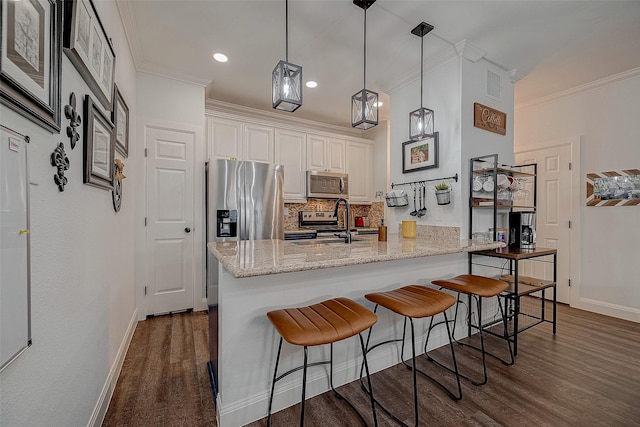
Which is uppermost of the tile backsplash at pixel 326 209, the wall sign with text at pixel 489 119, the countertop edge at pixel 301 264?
the wall sign with text at pixel 489 119

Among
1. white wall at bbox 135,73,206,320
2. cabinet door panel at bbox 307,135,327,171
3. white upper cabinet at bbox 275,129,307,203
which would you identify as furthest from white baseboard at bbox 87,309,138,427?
cabinet door panel at bbox 307,135,327,171

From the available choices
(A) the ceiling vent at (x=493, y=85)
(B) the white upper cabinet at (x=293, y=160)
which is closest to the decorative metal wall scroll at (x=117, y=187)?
(B) the white upper cabinet at (x=293, y=160)

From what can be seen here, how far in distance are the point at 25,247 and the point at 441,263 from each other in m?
2.45

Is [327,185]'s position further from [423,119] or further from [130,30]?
[130,30]

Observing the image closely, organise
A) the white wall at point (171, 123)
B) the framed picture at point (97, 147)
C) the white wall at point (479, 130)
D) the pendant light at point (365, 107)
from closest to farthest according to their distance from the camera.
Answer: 1. the framed picture at point (97, 147)
2. the pendant light at point (365, 107)
3. the white wall at point (479, 130)
4. the white wall at point (171, 123)

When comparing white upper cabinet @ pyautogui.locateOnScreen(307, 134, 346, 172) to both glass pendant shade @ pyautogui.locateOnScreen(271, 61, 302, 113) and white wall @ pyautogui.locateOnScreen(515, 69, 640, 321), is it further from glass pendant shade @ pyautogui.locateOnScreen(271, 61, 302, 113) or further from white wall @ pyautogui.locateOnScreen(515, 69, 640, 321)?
Result: white wall @ pyautogui.locateOnScreen(515, 69, 640, 321)

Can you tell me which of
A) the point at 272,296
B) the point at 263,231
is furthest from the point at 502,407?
the point at 263,231

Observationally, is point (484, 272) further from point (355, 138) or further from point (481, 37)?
point (355, 138)

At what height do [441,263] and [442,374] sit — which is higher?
[441,263]

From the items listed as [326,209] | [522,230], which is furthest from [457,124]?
[326,209]

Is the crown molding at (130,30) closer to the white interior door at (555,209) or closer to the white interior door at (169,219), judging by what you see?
the white interior door at (169,219)

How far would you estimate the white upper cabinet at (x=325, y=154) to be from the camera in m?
4.27

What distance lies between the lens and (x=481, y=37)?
2.46 meters

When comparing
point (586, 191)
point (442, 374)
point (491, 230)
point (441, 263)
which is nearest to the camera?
point (442, 374)
